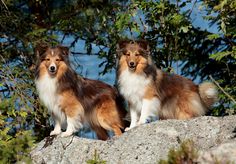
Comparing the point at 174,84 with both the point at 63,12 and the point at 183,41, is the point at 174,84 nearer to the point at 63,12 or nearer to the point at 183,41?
the point at 183,41

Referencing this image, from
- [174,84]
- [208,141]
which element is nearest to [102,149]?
[208,141]

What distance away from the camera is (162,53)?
12164 millimetres

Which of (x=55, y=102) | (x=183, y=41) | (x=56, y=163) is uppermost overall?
(x=183, y=41)

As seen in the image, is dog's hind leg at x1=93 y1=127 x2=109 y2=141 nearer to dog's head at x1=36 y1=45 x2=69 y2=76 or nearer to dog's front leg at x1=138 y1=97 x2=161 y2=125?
dog's front leg at x1=138 y1=97 x2=161 y2=125

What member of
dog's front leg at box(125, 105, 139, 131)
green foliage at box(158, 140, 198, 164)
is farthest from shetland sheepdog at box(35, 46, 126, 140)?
green foliage at box(158, 140, 198, 164)

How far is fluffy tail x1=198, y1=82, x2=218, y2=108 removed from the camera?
393 inches

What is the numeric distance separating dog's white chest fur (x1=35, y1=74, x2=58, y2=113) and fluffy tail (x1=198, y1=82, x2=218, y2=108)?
2482 mm

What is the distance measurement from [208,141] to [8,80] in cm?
445

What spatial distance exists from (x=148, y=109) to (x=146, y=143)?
1644mm

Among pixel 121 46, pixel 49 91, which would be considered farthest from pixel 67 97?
pixel 121 46

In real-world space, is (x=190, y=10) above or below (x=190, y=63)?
above

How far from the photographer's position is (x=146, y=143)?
24.9ft

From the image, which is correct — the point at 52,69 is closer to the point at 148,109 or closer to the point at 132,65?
the point at 132,65

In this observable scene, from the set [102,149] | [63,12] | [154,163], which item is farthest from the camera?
[63,12]
